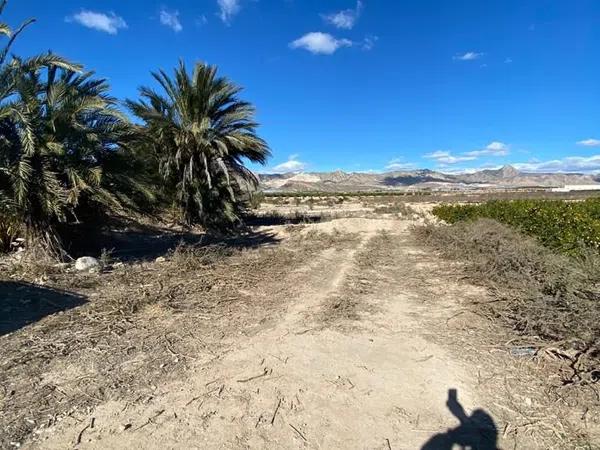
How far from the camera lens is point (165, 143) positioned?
554 inches

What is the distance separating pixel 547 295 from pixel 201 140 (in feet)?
37.9

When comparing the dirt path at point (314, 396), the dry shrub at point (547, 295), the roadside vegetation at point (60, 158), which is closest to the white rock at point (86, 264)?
the roadside vegetation at point (60, 158)

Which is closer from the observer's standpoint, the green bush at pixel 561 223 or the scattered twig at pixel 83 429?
the scattered twig at pixel 83 429

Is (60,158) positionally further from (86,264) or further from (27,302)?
(27,302)

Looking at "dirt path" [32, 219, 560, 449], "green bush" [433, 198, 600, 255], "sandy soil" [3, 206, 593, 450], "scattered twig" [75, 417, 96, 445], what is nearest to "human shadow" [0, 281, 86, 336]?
"sandy soil" [3, 206, 593, 450]

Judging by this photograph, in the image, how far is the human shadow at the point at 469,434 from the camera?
285 centimetres

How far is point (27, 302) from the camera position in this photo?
5492 millimetres

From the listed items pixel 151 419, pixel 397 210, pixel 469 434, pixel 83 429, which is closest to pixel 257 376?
pixel 151 419

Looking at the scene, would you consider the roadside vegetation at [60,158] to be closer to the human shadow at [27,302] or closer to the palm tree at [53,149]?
the palm tree at [53,149]

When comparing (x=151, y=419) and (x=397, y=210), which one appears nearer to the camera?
(x=151, y=419)

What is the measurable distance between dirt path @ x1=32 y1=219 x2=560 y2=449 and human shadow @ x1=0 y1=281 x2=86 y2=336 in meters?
2.51

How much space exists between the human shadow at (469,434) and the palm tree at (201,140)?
461 inches

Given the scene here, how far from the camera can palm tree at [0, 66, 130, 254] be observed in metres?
7.21

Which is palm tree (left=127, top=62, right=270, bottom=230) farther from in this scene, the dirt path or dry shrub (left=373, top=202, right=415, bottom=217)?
dry shrub (left=373, top=202, right=415, bottom=217)
